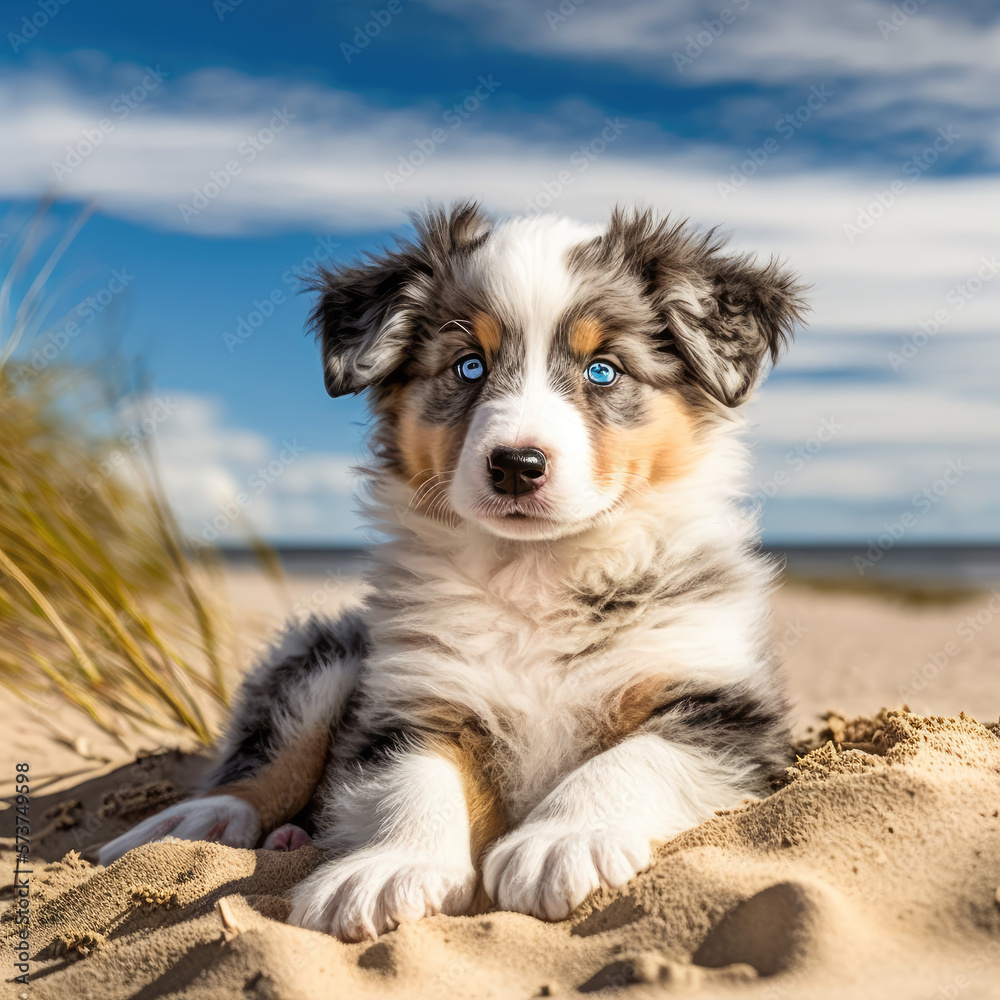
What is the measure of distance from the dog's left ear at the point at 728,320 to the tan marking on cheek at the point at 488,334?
621 millimetres

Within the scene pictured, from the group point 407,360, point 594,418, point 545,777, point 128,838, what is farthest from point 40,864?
point 594,418

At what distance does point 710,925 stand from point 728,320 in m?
2.04

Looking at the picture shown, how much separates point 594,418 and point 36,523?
374 cm

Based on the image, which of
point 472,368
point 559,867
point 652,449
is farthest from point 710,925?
point 472,368

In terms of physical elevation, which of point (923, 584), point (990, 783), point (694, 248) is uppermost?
point (694, 248)

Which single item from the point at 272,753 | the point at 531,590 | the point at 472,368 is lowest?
the point at 272,753

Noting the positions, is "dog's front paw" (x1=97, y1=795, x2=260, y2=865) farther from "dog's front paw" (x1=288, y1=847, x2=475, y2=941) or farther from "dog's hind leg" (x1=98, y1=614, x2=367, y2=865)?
"dog's front paw" (x1=288, y1=847, x2=475, y2=941)

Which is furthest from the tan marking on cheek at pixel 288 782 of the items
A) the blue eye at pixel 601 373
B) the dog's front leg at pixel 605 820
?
the blue eye at pixel 601 373

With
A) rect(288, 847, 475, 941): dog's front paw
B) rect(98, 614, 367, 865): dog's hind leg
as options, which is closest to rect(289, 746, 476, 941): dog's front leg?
rect(288, 847, 475, 941): dog's front paw

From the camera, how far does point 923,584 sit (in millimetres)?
17688

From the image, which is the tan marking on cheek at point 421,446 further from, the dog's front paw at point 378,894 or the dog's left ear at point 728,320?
the dog's front paw at point 378,894

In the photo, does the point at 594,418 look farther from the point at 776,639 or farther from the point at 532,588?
the point at 776,639

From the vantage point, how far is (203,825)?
136 inches

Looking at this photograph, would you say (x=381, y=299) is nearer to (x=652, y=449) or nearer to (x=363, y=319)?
(x=363, y=319)
